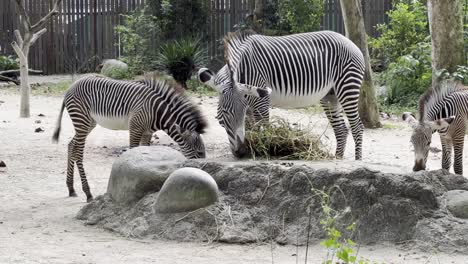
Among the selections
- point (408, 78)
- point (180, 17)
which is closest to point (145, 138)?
point (408, 78)

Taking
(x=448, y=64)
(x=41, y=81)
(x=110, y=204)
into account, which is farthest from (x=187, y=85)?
(x=110, y=204)

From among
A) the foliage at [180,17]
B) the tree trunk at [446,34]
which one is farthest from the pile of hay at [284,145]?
the foliage at [180,17]

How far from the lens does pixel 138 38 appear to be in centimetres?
2447

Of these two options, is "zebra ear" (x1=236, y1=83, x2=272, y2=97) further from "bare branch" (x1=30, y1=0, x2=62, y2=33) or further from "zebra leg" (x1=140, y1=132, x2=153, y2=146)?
"bare branch" (x1=30, y1=0, x2=62, y2=33)

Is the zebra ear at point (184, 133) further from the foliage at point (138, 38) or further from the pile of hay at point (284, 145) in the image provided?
the foliage at point (138, 38)

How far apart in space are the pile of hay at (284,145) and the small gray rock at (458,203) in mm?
1556

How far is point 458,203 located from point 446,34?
1108 centimetres

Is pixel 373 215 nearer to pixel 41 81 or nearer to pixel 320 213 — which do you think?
pixel 320 213

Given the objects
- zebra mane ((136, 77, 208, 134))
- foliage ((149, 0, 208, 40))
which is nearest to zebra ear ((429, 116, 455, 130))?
zebra mane ((136, 77, 208, 134))

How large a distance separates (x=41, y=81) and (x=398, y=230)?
18.8 metres

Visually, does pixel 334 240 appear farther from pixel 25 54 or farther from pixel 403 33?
pixel 403 33

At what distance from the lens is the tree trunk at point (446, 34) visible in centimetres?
1725

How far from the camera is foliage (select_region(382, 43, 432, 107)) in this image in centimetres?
1861

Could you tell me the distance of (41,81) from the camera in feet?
78.8
